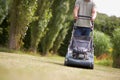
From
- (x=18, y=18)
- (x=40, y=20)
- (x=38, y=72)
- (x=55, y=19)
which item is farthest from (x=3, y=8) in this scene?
(x=38, y=72)

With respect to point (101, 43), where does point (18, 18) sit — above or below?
above

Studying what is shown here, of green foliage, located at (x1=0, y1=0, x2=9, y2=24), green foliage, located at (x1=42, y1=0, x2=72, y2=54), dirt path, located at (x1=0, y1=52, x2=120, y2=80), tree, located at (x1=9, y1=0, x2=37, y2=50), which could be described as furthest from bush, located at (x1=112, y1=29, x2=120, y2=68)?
dirt path, located at (x1=0, y1=52, x2=120, y2=80)

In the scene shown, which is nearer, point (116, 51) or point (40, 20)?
point (116, 51)

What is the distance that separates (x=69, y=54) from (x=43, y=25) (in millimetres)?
13511

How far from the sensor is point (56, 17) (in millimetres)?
31859

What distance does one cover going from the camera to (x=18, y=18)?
77.2 ft

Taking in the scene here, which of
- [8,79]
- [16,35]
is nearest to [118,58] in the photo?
[16,35]

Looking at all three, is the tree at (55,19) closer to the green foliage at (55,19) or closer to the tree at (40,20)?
the green foliage at (55,19)

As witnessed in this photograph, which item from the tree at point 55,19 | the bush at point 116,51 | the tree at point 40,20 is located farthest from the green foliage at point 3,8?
the bush at point 116,51

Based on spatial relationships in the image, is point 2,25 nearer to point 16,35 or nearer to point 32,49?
point 32,49

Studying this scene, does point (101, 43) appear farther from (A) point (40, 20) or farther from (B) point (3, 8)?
(B) point (3, 8)

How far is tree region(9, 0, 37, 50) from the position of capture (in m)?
23.2

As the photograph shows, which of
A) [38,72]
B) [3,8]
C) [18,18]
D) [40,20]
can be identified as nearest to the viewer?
[38,72]

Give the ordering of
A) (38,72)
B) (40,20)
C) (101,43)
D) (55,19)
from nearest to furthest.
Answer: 1. (38,72)
2. (40,20)
3. (55,19)
4. (101,43)
